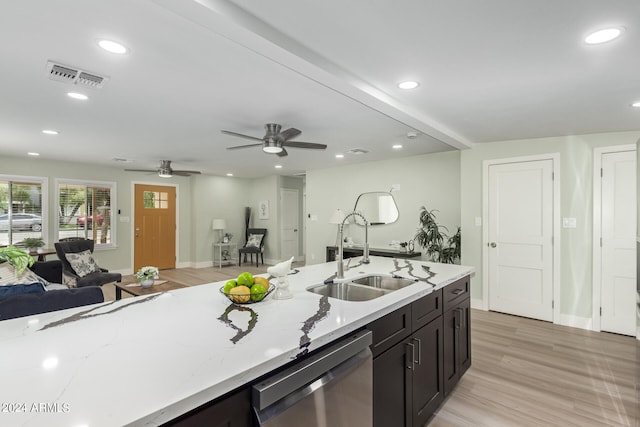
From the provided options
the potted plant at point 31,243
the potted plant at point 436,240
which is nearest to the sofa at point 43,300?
the potted plant at point 31,243

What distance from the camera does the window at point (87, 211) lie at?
6.23 meters

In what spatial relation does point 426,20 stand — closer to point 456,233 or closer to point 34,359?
point 34,359

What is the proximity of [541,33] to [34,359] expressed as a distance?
8.59 feet

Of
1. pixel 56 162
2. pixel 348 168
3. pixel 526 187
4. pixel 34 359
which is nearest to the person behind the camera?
pixel 34 359

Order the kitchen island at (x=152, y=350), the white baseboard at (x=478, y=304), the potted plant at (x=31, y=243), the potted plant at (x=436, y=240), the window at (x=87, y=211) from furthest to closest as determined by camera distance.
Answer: the window at (x=87, y=211), the potted plant at (x=31, y=243), the potted plant at (x=436, y=240), the white baseboard at (x=478, y=304), the kitchen island at (x=152, y=350)

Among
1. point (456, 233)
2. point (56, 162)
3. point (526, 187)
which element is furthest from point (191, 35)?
point (56, 162)

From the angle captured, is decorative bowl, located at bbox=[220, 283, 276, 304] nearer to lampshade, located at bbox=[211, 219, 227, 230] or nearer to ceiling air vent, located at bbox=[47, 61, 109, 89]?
ceiling air vent, located at bbox=[47, 61, 109, 89]

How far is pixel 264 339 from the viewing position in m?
1.17

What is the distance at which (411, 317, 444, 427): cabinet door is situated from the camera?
6.14ft

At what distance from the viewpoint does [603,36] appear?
179 centimetres

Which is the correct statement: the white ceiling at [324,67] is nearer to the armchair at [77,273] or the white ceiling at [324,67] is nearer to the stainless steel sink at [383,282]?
the stainless steel sink at [383,282]

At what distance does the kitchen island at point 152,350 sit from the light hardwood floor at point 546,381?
3.97 ft

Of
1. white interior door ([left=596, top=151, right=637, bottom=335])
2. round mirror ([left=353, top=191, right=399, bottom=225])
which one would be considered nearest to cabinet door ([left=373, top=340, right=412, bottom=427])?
white interior door ([left=596, top=151, right=637, bottom=335])

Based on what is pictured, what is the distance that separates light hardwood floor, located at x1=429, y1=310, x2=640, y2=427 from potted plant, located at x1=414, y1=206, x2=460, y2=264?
1.22 metres
